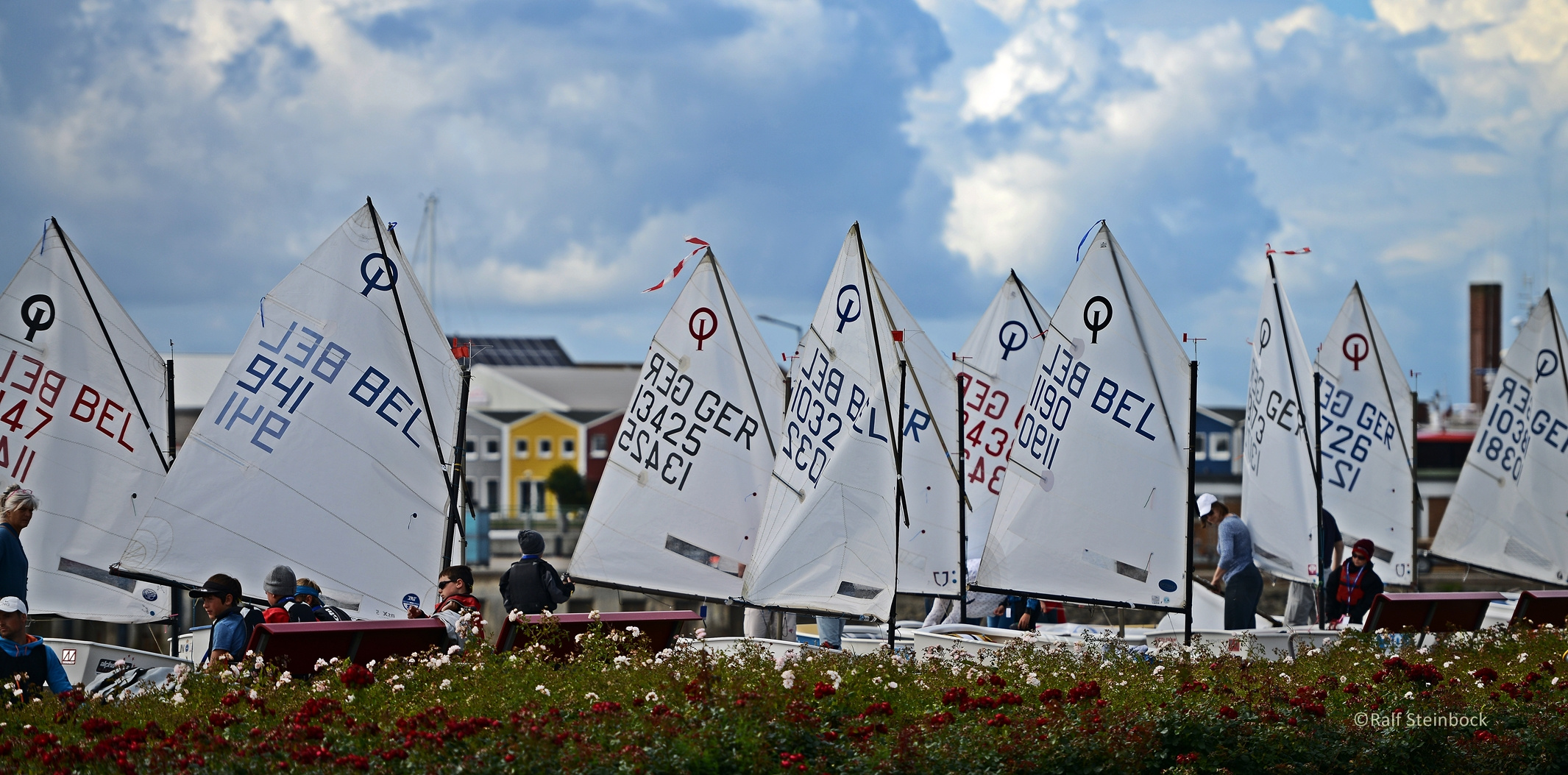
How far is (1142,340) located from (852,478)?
10.9 ft

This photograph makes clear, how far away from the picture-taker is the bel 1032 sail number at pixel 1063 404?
15594 millimetres

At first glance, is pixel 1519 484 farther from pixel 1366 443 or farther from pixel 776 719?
pixel 776 719

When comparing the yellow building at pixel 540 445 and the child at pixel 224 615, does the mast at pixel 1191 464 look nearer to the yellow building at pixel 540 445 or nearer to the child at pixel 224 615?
the child at pixel 224 615

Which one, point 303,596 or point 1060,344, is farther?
point 1060,344

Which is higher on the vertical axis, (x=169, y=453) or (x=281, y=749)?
(x=169, y=453)

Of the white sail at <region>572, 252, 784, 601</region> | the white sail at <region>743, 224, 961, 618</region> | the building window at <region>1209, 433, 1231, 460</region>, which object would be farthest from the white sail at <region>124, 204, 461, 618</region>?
the building window at <region>1209, 433, 1231, 460</region>

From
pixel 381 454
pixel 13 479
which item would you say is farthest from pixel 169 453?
pixel 381 454

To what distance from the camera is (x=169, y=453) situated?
1619 cm

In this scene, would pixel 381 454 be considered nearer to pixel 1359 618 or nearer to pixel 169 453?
pixel 169 453

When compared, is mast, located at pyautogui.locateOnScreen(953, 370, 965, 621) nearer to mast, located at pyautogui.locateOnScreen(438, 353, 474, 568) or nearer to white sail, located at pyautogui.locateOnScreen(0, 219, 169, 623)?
mast, located at pyautogui.locateOnScreen(438, 353, 474, 568)

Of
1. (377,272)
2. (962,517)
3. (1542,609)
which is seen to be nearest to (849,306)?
(962,517)

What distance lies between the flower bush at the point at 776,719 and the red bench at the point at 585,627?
200 mm

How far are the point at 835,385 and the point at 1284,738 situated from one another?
24.3 ft

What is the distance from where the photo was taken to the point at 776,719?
8.18 metres
